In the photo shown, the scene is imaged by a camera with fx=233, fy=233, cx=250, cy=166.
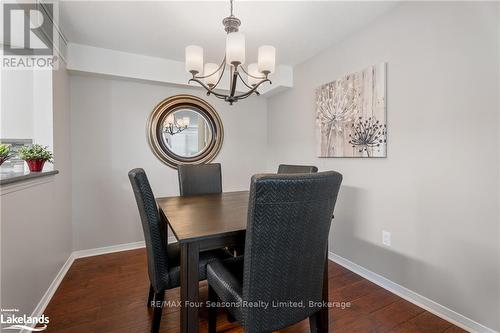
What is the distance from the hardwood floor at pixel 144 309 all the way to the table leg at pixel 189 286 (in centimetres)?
56

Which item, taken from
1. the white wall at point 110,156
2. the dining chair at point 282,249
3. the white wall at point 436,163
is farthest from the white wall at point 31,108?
the white wall at point 436,163

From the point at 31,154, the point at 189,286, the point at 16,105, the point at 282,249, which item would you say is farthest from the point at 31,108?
the point at 282,249

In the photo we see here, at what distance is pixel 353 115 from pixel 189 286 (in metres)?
2.00

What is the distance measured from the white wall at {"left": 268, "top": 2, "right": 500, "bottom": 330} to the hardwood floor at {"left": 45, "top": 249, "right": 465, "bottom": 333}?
20cm

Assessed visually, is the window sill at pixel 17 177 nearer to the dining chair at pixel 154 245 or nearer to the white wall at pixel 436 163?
the dining chair at pixel 154 245

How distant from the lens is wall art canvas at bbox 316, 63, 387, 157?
2006mm

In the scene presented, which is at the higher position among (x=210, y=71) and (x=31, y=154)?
(x=210, y=71)

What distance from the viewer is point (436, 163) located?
5.43ft

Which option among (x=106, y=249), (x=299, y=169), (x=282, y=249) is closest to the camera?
(x=282, y=249)

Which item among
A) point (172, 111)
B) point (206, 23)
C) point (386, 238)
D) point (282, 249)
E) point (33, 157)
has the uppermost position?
point (206, 23)

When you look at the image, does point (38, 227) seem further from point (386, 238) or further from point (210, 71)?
point (386, 238)

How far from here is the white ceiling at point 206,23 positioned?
6.14 ft

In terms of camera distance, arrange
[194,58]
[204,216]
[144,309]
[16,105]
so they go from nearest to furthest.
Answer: [204,216] < [194,58] < [144,309] < [16,105]

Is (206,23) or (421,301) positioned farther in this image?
(206,23)
